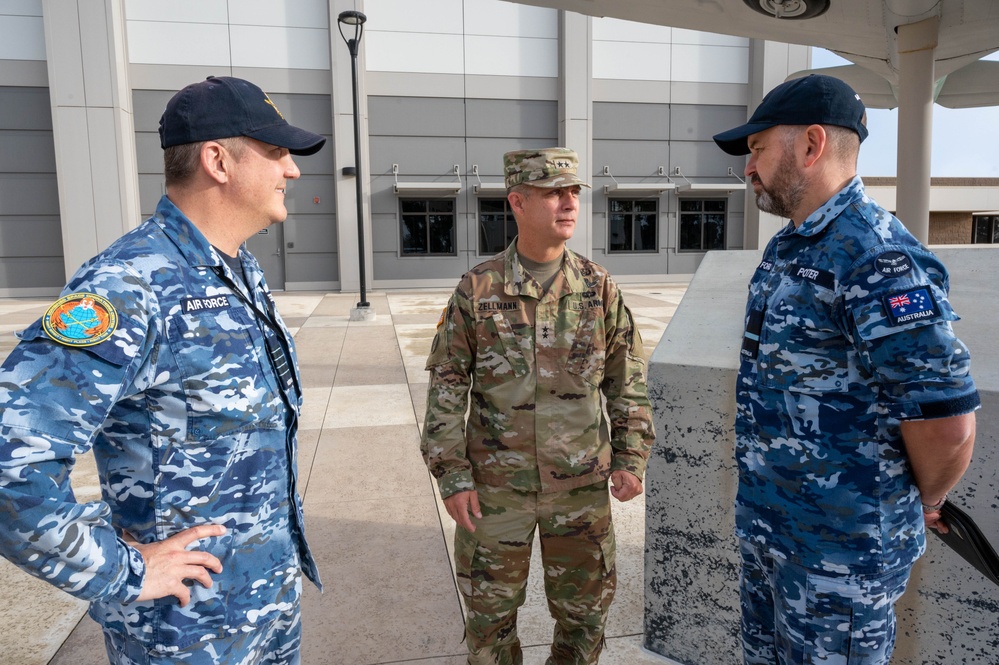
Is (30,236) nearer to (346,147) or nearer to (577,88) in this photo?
(346,147)

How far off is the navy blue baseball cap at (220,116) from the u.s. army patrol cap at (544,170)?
1053 mm

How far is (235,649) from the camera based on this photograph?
1628 mm

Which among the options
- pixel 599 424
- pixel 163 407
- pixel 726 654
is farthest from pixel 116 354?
pixel 726 654

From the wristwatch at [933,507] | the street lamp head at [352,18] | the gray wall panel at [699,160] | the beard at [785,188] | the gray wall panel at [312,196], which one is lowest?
the wristwatch at [933,507]

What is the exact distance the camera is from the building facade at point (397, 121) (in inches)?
742

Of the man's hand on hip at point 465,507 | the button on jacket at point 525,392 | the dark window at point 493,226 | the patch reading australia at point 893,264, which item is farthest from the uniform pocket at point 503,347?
the dark window at point 493,226

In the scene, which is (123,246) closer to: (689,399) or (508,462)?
(508,462)

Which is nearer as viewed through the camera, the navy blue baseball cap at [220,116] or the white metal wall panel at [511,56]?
the navy blue baseball cap at [220,116]

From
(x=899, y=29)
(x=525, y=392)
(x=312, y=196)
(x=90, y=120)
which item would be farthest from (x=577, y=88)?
(x=525, y=392)

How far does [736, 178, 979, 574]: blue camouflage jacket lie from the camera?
161 centimetres

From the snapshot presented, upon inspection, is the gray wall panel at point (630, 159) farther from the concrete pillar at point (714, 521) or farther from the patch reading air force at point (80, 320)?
the patch reading air force at point (80, 320)

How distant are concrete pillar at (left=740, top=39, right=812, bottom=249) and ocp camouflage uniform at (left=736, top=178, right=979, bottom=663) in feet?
70.7

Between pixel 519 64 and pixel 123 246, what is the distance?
21.5 meters

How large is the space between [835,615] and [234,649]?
1579mm
